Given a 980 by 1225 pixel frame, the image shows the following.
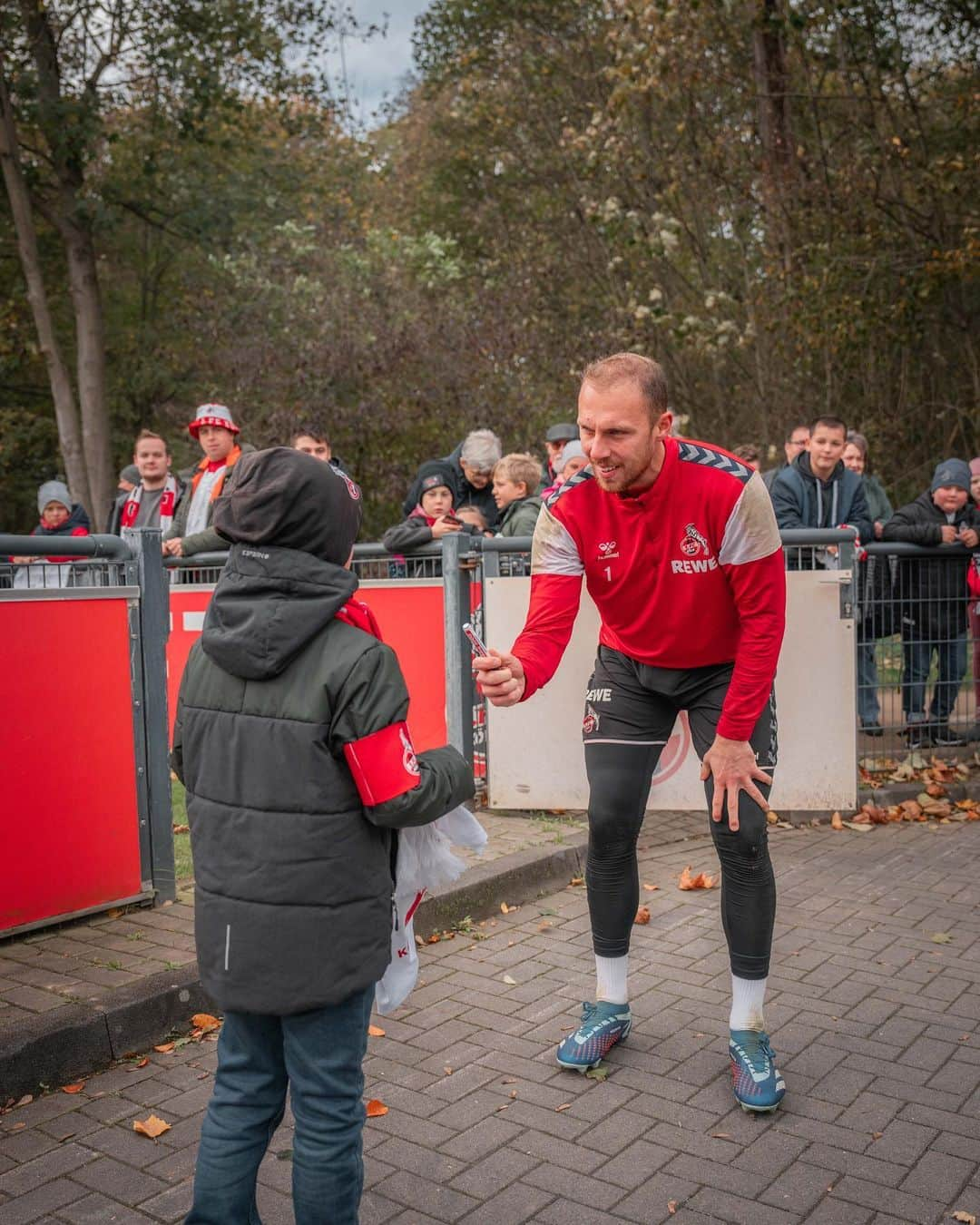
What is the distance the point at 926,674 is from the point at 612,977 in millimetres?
4624

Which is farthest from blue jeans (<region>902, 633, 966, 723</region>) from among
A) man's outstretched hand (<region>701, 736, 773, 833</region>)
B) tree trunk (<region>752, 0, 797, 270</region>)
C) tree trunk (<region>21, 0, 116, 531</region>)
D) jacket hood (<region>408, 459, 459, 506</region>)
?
tree trunk (<region>21, 0, 116, 531</region>)

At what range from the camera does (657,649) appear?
4.04m

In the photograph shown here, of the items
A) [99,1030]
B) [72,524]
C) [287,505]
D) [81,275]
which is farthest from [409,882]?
[81,275]

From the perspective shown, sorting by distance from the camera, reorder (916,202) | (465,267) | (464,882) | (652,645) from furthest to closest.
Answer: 1. (465,267)
2. (916,202)
3. (464,882)
4. (652,645)

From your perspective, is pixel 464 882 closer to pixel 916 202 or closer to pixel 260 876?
pixel 260 876

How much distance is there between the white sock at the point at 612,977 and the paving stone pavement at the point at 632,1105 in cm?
18

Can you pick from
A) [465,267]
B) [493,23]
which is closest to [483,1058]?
[465,267]

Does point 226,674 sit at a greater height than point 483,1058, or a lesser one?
greater

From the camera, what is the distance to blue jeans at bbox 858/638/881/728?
7711 mm

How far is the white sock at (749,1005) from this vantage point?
13.0 ft

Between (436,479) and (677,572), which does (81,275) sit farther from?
(677,572)

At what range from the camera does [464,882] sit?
570cm

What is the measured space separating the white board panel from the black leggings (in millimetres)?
2677

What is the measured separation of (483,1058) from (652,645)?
1.48 m
